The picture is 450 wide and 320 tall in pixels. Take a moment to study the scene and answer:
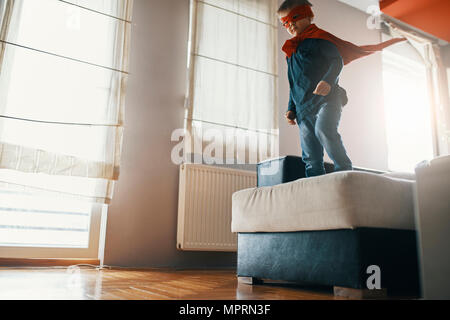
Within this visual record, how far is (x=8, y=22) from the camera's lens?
2416 mm

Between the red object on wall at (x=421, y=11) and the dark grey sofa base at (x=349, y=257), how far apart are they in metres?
2.97

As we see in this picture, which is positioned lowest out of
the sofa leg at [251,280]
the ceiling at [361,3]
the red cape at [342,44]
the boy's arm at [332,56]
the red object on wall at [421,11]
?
the sofa leg at [251,280]

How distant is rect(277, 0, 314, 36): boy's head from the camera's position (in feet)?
6.40

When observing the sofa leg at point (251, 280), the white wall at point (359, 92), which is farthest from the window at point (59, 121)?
the white wall at point (359, 92)

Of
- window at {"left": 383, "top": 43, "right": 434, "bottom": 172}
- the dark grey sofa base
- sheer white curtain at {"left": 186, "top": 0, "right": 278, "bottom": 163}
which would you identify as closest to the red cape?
the dark grey sofa base

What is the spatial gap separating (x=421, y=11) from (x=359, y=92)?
2.97 ft

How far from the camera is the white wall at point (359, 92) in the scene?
4051mm

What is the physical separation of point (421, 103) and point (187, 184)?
3.35 metres

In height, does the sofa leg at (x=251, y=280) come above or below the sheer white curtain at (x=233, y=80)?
below

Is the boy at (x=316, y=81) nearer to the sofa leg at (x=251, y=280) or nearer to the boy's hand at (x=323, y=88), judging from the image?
the boy's hand at (x=323, y=88)

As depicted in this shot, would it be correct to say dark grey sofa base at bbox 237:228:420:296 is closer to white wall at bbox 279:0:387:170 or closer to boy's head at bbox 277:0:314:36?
boy's head at bbox 277:0:314:36

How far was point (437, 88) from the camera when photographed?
4.81 m
